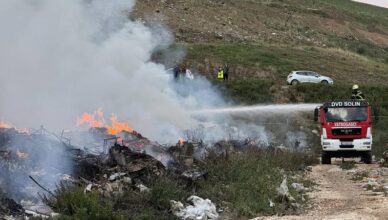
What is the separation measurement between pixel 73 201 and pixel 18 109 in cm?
782

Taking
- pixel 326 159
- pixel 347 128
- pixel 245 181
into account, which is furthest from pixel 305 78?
pixel 245 181

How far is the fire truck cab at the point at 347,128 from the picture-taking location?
71.6 ft

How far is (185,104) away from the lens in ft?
81.1

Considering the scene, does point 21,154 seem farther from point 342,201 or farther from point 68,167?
point 342,201

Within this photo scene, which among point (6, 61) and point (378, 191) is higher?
point (6, 61)

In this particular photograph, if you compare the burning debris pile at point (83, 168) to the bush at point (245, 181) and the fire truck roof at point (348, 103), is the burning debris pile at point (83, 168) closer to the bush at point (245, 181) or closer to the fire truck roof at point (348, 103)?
the bush at point (245, 181)

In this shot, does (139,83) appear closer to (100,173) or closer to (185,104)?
(185,104)

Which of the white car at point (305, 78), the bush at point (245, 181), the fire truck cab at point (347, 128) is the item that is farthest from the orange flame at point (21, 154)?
the white car at point (305, 78)

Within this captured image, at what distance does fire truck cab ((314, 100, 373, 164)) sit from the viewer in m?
21.8

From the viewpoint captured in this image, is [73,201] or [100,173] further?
[100,173]

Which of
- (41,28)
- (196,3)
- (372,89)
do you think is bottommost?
(41,28)

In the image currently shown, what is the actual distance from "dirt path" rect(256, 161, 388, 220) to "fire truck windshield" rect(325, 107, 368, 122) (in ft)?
10.9

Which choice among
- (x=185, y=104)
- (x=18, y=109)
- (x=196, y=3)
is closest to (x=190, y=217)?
(x=18, y=109)

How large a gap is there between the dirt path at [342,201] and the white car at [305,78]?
2442 centimetres
